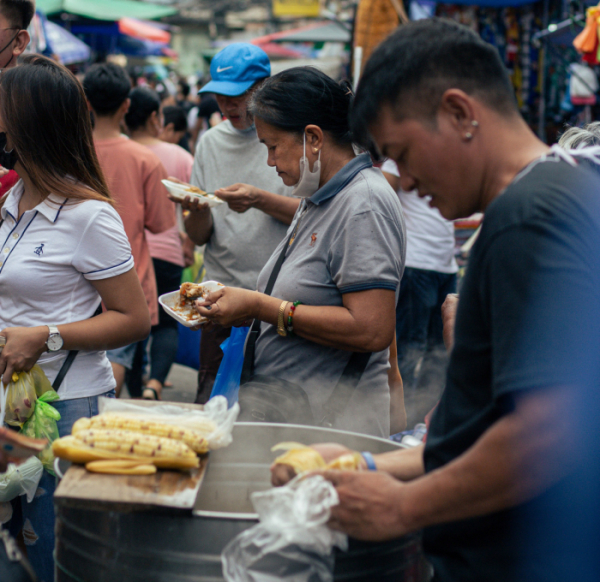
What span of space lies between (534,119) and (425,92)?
782 cm

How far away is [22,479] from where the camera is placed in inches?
79.4

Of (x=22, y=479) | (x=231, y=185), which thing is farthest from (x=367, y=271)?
(x=231, y=185)

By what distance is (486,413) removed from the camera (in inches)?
43.9

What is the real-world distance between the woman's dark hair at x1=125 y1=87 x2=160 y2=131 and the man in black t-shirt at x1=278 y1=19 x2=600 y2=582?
409cm

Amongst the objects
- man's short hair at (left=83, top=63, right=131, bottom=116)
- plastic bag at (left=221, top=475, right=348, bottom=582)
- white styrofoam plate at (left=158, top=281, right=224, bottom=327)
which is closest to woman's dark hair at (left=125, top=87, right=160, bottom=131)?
man's short hair at (left=83, top=63, right=131, bottom=116)

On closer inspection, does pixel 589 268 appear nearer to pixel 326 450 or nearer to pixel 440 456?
pixel 440 456

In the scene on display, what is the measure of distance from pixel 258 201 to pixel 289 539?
7.15 ft

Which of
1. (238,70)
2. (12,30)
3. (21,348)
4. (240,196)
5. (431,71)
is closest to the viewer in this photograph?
(431,71)

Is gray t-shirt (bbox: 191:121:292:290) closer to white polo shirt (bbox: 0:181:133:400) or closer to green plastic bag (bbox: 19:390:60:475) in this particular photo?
white polo shirt (bbox: 0:181:133:400)

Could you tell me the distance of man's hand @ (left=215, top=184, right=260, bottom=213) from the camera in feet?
10.1

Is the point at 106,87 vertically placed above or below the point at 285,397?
above

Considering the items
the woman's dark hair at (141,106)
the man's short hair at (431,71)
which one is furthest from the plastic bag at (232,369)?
the woman's dark hair at (141,106)

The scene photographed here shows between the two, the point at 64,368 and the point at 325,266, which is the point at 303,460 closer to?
the point at 325,266

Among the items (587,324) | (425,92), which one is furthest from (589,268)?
(425,92)
